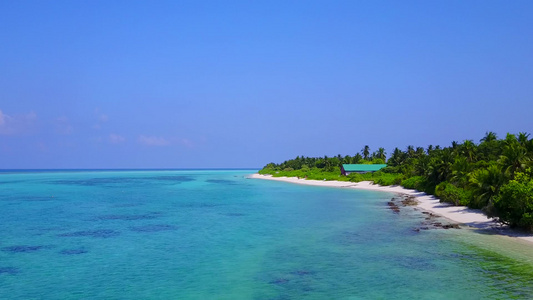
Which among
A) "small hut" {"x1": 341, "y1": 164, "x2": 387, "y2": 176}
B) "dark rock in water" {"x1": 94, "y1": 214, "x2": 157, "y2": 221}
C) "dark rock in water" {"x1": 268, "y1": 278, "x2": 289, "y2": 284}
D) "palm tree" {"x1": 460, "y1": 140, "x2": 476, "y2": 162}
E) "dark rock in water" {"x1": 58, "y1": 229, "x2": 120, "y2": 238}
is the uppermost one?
"palm tree" {"x1": 460, "y1": 140, "x2": 476, "y2": 162}

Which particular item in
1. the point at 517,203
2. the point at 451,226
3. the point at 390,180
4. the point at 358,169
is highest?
the point at 358,169

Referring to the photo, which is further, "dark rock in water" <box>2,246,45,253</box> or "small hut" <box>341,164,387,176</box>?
"small hut" <box>341,164,387,176</box>

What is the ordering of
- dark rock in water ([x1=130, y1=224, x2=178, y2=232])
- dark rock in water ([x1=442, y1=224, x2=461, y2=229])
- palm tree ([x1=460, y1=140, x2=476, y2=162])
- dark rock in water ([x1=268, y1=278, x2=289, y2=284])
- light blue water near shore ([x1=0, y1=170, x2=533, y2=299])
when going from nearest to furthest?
light blue water near shore ([x1=0, y1=170, x2=533, y2=299]) < dark rock in water ([x1=268, y1=278, x2=289, y2=284]) < dark rock in water ([x1=442, y1=224, x2=461, y2=229]) < dark rock in water ([x1=130, y1=224, x2=178, y2=232]) < palm tree ([x1=460, y1=140, x2=476, y2=162])

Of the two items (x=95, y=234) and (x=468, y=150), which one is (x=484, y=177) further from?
(x=95, y=234)

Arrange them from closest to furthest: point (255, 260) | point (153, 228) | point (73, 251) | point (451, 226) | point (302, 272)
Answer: point (302, 272) < point (255, 260) < point (73, 251) < point (451, 226) < point (153, 228)

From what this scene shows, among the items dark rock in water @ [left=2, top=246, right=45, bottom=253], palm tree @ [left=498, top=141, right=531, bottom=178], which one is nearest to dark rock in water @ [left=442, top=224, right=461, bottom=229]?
palm tree @ [left=498, top=141, right=531, bottom=178]

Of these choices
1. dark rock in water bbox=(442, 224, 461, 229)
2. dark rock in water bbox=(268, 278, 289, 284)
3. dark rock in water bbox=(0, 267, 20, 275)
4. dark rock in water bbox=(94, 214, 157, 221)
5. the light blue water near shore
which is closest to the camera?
the light blue water near shore

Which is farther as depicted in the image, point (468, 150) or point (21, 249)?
point (468, 150)

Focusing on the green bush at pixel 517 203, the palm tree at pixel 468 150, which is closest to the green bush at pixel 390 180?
the palm tree at pixel 468 150

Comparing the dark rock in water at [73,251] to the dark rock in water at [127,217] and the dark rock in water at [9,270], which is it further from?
the dark rock in water at [127,217]

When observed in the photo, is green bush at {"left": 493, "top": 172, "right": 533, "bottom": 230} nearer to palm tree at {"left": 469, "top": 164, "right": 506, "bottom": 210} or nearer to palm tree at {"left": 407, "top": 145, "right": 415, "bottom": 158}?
palm tree at {"left": 469, "top": 164, "right": 506, "bottom": 210}

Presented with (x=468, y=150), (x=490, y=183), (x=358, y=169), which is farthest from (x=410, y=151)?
(x=490, y=183)

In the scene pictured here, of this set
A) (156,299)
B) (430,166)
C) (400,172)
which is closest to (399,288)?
(156,299)

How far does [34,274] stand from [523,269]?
2794 cm
